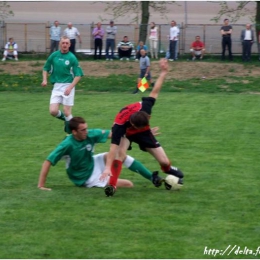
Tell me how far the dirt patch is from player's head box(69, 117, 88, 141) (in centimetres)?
1856

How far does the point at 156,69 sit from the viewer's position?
28.8 m

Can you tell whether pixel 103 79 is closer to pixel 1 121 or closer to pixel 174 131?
pixel 1 121

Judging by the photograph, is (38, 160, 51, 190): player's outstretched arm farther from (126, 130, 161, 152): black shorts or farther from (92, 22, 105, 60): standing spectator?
(92, 22, 105, 60): standing spectator

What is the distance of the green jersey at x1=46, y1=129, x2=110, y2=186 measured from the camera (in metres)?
8.96

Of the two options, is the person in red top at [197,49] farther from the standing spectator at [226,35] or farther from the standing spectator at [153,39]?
the standing spectator at [153,39]

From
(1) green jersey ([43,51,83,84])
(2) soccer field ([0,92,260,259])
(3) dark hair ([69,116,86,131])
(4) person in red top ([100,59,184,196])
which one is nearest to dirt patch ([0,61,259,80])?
(2) soccer field ([0,92,260,259])

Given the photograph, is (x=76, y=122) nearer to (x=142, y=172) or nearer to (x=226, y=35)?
(x=142, y=172)

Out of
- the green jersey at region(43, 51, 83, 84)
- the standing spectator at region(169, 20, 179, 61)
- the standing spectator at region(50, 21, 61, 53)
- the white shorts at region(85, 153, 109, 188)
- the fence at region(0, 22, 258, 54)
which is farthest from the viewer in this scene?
the fence at region(0, 22, 258, 54)

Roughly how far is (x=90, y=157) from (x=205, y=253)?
2.94 metres

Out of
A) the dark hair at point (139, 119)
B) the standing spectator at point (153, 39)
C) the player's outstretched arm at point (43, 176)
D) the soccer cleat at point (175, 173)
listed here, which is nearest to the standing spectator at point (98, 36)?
the standing spectator at point (153, 39)

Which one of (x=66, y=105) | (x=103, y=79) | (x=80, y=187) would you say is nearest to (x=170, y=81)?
(x=103, y=79)

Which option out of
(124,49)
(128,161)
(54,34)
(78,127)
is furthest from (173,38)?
(78,127)

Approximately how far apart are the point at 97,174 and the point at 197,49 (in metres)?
22.3

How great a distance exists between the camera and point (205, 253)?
21.7ft
